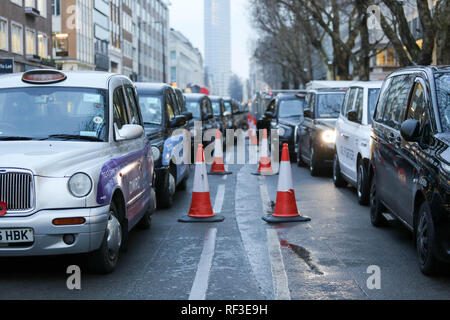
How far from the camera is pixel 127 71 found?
7662 centimetres

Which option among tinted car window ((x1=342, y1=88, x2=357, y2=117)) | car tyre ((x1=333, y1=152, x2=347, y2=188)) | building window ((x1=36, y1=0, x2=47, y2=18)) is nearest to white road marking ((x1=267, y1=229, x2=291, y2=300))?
tinted car window ((x1=342, y1=88, x2=357, y2=117))

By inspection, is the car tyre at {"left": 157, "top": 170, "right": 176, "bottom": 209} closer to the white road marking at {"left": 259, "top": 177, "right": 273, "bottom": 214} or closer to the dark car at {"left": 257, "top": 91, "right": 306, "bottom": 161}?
the white road marking at {"left": 259, "top": 177, "right": 273, "bottom": 214}

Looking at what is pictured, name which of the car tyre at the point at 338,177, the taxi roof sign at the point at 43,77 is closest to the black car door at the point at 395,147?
the taxi roof sign at the point at 43,77

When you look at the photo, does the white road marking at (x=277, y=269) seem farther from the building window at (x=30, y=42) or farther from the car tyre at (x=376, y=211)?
the building window at (x=30, y=42)

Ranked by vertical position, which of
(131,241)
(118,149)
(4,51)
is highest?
(4,51)

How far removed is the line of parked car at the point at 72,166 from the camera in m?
5.92

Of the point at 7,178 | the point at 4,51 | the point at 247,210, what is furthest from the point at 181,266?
the point at 4,51

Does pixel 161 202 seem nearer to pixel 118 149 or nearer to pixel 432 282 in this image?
pixel 118 149

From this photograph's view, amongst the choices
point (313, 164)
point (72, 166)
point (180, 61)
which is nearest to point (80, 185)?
point (72, 166)

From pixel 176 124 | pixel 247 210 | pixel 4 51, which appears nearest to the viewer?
pixel 247 210

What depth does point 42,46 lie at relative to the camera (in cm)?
4409

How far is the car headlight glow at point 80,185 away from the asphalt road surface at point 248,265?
2.57 feet

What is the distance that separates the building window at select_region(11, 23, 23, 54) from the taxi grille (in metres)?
34.5

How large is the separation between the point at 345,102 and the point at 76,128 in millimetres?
7604
